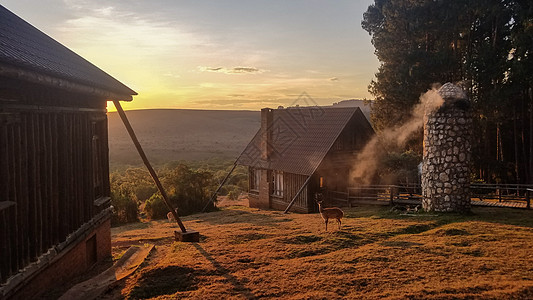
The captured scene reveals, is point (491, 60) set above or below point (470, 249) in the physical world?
above

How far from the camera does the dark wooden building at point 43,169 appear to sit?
6574 mm

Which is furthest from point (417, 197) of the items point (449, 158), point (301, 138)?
point (301, 138)

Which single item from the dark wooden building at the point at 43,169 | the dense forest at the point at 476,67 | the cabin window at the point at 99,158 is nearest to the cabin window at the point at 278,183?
the dense forest at the point at 476,67

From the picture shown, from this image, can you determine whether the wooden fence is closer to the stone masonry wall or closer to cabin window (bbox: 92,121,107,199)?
the stone masonry wall

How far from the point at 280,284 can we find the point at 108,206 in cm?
749

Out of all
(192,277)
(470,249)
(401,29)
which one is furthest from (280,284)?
(401,29)

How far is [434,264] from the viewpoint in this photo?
353 inches

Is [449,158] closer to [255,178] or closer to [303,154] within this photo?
[303,154]

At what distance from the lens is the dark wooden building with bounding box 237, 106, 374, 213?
969 inches

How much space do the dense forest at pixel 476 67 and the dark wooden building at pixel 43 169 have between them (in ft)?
82.4

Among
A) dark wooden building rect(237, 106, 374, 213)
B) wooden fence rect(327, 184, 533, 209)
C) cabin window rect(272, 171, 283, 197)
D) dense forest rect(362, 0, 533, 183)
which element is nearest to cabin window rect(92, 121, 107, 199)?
dark wooden building rect(237, 106, 374, 213)

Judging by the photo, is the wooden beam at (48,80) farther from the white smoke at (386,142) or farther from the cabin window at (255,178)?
the cabin window at (255,178)

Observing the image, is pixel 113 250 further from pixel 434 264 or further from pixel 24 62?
pixel 434 264

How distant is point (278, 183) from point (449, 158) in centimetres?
1365
